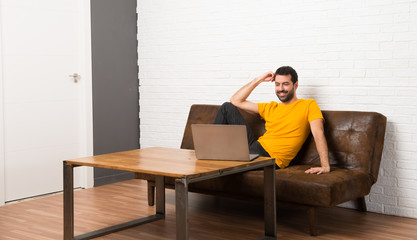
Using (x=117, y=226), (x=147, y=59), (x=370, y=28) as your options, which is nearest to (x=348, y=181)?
(x=370, y=28)

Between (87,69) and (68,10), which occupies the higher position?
(68,10)

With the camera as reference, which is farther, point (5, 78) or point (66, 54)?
point (66, 54)

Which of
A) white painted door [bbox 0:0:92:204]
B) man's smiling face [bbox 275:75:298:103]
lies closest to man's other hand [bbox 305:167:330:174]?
man's smiling face [bbox 275:75:298:103]

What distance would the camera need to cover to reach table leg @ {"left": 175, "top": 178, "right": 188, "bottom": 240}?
2.75m

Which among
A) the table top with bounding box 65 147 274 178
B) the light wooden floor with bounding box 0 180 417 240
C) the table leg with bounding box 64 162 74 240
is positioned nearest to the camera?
the table top with bounding box 65 147 274 178

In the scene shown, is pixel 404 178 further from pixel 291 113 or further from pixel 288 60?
pixel 288 60

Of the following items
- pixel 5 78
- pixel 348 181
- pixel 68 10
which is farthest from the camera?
pixel 68 10

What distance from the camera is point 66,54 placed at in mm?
5078

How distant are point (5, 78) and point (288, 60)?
2.33 metres

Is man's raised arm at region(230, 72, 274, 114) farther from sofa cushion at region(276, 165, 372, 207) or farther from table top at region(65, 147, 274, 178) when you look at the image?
table top at region(65, 147, 274, 178)

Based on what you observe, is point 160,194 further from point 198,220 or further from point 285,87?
point 285,87

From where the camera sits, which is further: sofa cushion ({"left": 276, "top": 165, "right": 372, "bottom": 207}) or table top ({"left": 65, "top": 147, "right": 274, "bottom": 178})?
sofa cushion ({"left": 276, "top": 165, "right": 372, "bottom": 207})

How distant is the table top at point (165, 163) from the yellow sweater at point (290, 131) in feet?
2.27

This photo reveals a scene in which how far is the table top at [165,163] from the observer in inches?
114
